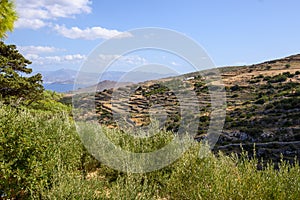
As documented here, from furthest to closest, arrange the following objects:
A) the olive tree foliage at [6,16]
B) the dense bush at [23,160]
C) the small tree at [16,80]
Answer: the small tree at [16,80], the olive tree foliage at [6,16], the dense bush at [23,160]

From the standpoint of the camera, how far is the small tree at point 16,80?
676 inches

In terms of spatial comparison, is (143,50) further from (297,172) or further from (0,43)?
(0,43)

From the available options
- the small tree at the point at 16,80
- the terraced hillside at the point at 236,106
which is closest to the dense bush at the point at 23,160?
the terraced hillside at the point at 236,106

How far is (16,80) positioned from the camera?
17516mm

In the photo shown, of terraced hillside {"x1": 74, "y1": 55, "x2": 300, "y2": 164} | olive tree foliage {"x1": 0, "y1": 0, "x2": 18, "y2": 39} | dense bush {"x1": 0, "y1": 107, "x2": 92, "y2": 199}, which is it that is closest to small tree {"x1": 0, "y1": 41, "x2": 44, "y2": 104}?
terraced hillside {"x1": 74, "y1": 55, "x2": 300, "y2": 164}

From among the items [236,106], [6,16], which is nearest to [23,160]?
[6,16]

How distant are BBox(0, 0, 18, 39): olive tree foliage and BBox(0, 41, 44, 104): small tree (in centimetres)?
1105

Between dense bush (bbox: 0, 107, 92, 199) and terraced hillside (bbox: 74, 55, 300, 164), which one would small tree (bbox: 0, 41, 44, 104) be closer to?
terraced hillside (bbox: 74, 55, 300, 164)

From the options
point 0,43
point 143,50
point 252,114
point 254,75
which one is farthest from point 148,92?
point 254,75

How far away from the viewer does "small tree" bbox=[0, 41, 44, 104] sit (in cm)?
1717

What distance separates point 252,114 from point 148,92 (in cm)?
2063

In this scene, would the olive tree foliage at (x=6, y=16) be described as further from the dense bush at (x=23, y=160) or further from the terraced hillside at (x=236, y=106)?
the terraced hillside at (x=236, y=106)

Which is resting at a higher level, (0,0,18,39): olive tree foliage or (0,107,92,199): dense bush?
(0,0,18,39): olive tree foliage

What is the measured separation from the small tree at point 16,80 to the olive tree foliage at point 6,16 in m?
11.0
